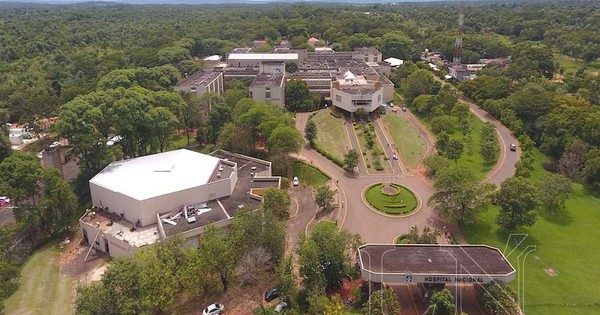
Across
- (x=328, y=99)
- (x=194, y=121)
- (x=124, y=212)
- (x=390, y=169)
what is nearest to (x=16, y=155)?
(x=124, y=212)

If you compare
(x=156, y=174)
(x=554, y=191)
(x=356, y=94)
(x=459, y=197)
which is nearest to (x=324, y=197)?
(x=459, y=197)

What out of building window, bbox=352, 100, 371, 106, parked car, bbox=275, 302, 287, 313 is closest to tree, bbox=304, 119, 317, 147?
building window, bbox=352, 100, 371, 106

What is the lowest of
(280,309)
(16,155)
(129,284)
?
(280,309)

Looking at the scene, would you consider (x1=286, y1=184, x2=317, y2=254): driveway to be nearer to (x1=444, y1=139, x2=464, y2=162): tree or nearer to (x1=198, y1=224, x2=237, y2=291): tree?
(x1=198, y1=224, x2=237, y2=291): tree

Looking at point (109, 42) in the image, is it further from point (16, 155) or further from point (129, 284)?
point (129, 284)

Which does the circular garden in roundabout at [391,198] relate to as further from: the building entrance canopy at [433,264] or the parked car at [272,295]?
the parked car at [272,295]

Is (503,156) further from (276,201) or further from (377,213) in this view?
(276,201)

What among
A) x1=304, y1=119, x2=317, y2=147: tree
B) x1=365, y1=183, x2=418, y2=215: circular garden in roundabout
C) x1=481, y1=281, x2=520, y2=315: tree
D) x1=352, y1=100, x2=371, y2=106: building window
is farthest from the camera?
x1=352, y1=100, x2=371, y2=106: building window
